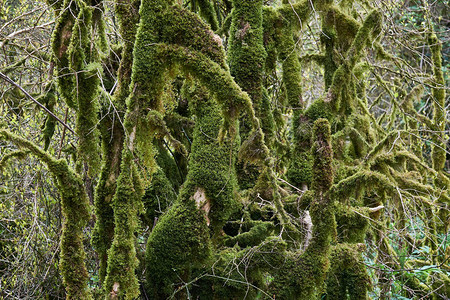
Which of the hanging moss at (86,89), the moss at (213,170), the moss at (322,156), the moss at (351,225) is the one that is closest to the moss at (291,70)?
the moss at (351,225)

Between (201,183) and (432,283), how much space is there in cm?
362

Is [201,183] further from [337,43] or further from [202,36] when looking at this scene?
[337,43]

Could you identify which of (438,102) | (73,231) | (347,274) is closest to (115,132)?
(73,231)

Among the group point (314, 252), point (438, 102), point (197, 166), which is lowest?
point (314, 252)

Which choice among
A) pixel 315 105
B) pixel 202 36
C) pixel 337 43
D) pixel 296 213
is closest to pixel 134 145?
pixel 202 36

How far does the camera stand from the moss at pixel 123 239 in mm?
3270

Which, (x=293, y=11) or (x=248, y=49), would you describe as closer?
(x=248, y=49)

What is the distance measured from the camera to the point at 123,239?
3.28 meters

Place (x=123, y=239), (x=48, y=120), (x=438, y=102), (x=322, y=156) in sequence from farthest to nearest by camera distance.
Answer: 1. (x=438, y=102)
2. (x=48, y=120)
3. (x=322, y=156)
4. (x=123, y=239)

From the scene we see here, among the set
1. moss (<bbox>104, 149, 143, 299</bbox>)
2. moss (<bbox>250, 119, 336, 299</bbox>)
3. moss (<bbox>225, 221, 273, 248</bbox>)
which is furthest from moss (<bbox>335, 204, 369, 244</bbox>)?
moss (<bbox>104, 149, 143, 299</bbox>)

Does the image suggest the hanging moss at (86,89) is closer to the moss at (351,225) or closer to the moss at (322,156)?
the moss at (322,156)

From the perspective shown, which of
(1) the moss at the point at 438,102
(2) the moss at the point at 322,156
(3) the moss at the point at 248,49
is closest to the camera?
(2) the moss at the point at 322,156

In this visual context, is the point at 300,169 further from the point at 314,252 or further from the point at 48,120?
the point at 48,120

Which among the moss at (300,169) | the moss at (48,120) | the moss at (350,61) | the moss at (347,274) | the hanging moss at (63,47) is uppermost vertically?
the hanging moss at (63,47)
